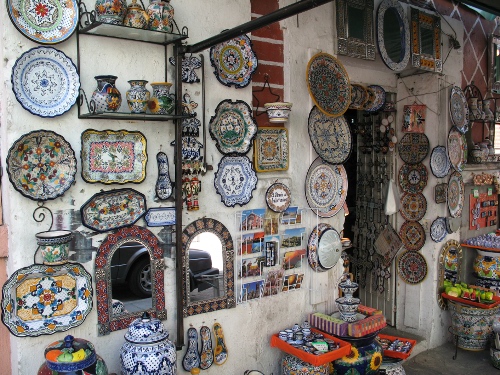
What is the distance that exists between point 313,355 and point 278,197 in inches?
37.8

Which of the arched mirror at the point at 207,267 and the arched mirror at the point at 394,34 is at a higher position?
the arched mirror at the point at 394,34

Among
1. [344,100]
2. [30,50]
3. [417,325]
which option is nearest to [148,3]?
[30,50]

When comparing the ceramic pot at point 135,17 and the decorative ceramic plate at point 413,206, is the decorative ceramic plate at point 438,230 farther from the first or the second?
the ceramic pot at point 135,17

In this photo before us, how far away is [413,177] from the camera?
4.28 m

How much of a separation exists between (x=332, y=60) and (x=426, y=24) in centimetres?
120

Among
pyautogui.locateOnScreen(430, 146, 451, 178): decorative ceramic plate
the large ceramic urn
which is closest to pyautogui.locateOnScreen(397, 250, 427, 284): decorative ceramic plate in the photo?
pyautogui.locateOnScreen(430, 146, 451, 178): decorative ceramic plate

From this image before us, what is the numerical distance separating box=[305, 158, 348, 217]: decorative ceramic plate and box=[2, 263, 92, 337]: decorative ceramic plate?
1.56m

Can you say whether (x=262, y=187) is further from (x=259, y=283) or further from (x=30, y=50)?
(x=30, y=50)

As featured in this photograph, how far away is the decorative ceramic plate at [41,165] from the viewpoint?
84.4 inches

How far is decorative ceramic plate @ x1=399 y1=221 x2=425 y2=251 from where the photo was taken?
13.9 ft

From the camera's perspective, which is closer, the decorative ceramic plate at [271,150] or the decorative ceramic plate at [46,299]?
the decorative ceramic plate at [46,299]

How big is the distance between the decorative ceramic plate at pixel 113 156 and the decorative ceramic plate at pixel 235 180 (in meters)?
0.50

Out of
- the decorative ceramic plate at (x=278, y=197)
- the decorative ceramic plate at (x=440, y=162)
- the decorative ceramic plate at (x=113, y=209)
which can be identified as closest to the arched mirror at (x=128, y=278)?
the decorative ceramic plate at (x=113, y=209)

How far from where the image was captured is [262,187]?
302cm
